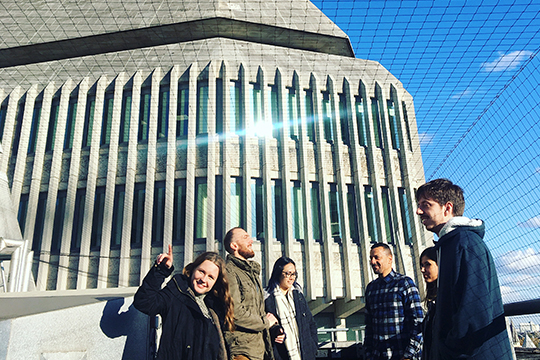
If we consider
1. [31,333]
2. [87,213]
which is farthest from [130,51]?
[31,333]

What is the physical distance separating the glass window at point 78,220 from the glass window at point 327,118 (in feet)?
28.6

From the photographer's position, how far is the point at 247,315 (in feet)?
9.12

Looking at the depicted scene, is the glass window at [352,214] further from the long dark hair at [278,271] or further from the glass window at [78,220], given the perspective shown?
the long dark hair at [278,271]

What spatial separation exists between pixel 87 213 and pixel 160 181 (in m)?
2.55

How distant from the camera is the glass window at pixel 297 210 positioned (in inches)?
544

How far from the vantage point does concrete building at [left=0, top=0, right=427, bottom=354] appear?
1345cm

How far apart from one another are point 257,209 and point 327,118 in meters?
4.45

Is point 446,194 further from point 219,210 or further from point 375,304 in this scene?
point 219,210

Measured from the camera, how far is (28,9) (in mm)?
17281

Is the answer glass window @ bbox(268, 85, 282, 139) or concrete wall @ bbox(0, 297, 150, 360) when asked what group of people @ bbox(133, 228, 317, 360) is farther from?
glass window @ bbox(268, 85, 282, 139)

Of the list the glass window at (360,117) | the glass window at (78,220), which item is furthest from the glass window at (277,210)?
the glass window at (78,220)

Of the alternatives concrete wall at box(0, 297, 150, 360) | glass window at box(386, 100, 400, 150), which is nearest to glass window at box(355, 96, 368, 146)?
glass window at box(386, 100, 400, 150)

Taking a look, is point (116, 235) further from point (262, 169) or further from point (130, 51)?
point (130, 51)

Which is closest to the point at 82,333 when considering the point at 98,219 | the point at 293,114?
the point at 98,219
